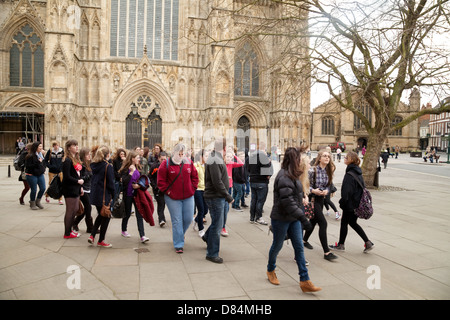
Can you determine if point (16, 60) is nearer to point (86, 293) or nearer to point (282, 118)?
point (282, 118)

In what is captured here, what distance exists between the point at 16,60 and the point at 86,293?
2710cm

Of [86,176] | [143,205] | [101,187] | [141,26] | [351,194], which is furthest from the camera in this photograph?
[141,26]

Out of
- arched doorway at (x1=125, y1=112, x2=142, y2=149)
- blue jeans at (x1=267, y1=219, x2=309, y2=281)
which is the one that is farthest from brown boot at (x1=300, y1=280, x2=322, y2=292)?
arched doorway at (x1=125, y1=112, x2=142, y2=149)

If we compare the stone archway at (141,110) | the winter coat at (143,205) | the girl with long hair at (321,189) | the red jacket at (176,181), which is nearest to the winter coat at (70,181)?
the winter coat at (143,205)

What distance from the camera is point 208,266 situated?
15.2 feet

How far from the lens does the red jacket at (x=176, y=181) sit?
5.20 meters

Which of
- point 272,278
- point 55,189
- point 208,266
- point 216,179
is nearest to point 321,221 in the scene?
point 272,278

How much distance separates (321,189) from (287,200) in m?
1.58

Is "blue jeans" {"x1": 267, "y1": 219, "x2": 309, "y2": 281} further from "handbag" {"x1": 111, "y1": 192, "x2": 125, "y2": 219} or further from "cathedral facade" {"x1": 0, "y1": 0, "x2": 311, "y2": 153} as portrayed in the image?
"cathedral facade" {"x1": 0, "y1": 0, "x2": 311, "y2": 153}

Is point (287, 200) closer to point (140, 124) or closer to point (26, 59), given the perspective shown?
point (140, 124)

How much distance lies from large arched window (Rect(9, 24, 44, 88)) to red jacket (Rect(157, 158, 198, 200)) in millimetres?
24712

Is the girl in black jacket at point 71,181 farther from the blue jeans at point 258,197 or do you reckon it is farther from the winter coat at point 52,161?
the winter coat at point 52,161

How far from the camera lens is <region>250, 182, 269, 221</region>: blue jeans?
7.12 m
